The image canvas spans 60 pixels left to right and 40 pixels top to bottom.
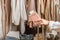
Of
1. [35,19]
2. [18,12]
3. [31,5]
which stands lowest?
[35,19]

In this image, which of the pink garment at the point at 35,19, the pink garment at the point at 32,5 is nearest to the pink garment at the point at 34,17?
the pink garment at the point at 35,19

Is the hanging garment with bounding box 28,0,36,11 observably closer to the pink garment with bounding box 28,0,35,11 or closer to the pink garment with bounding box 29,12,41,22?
the pink garment with bounding box 28,0,35,11

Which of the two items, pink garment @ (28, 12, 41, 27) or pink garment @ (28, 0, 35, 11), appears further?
pink garment @ (28, 0, 35, 11)

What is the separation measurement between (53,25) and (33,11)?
45 centimetres

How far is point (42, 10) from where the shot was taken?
8.91ft

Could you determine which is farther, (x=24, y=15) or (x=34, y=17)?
(x=24, y=15)

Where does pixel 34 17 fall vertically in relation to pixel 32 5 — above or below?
below

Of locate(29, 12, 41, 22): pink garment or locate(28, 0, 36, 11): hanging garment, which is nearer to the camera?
locate(29, 12, 41, 22): pink garment

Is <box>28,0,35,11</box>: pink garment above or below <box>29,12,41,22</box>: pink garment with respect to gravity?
above

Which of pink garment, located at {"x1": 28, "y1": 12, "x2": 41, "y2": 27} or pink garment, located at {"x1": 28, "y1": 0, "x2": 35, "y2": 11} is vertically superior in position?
pink garment, located at {"x1": 28, "y1": 0, "x2": 35, "y2": 11}

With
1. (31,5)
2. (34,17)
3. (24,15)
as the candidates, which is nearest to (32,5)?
(31,5)

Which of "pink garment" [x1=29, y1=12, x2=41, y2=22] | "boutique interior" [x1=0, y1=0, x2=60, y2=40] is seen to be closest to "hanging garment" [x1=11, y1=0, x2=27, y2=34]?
"boutique interior" [x1=0, y1=0, x2=60, y2=40]

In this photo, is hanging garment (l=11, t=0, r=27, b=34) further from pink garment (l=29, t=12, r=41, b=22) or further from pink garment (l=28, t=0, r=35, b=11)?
pink garment (l=29, t=12, r=41, b=22)

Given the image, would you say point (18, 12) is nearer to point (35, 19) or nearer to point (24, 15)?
point (24, 15)
